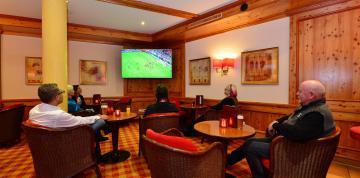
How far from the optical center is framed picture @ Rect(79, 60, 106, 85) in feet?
20.3

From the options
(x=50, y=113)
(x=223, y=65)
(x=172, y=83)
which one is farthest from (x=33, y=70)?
(x=223, y=65)

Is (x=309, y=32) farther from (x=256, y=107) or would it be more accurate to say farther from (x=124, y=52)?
(x=124, y=52)

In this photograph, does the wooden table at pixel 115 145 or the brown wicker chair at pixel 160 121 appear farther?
the wooden table at pixel 115 145

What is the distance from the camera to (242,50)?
4.70 metres

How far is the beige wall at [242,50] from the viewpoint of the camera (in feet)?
13.0

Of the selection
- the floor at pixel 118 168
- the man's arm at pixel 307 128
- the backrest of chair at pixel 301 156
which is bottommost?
the floor at pixel 118 168

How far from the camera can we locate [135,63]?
6.55 metres

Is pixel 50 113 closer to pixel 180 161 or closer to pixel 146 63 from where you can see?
pixel 180 161

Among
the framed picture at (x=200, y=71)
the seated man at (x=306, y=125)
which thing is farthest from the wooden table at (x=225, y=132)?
the framed picture at (x=200, y=71)

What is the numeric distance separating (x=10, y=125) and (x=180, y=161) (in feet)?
13.8

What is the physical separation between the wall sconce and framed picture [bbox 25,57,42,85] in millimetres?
4824

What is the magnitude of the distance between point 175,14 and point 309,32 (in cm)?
270

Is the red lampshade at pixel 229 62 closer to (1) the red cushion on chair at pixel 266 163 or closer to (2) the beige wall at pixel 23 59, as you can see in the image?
(1) the red cushion on chair at pixel 266 163

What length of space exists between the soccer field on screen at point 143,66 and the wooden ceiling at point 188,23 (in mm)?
508
